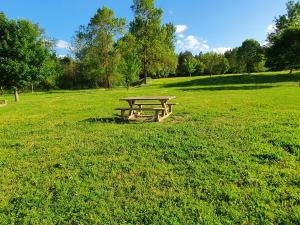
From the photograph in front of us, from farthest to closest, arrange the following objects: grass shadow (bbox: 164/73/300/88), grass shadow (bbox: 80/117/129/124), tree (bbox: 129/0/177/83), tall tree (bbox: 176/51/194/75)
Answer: tall tree (bbox: 176/51/194/75) → tree (bbox: 129/0/177/83) → grass shadow (bbox: 164/73/300/88) → grass shadow (bbox: 80/117/129/124)

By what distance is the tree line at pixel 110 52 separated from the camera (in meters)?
19.4

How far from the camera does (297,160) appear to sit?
512 cm

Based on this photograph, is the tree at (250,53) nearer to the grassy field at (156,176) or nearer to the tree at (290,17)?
the tree at (290,17)

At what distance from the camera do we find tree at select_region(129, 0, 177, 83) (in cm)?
3938

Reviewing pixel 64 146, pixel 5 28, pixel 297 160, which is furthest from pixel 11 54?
pixel 297 160

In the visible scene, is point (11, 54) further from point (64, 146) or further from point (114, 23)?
point (114, 23)

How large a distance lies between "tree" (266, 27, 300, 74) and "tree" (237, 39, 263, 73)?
11.1 metres

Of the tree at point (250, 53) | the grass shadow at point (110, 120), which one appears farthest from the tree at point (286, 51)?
the grass shadow at point (110, 120)

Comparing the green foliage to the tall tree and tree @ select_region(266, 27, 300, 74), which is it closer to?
tree @ select_region(266, 27, 300, 74)

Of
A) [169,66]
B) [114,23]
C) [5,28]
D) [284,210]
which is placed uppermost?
[114,23]

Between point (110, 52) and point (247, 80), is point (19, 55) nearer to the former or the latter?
point (110, 52)

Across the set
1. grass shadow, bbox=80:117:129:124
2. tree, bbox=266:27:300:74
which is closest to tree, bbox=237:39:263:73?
tree, bbox=266:27:300:74

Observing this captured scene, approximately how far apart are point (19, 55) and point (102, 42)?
755 inches

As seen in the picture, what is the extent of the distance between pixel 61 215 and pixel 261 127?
5.99 metres
